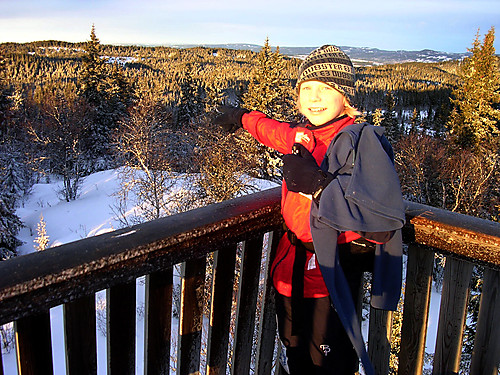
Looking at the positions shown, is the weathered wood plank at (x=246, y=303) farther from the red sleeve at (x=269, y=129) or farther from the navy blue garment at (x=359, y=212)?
the red sleeve at (x=269, y=129)

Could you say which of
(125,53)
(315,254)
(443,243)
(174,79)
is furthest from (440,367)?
(125,53)

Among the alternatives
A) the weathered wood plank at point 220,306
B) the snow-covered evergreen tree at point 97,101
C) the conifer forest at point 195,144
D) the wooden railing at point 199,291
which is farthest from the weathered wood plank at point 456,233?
the snow-covered evergreen tree at point 97,101

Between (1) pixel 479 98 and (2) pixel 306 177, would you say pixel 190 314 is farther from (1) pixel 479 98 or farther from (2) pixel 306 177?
(1) pixel 479 98

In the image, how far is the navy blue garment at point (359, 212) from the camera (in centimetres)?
147

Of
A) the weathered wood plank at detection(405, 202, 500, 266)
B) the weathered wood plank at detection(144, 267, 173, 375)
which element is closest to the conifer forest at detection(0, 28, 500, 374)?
the weathered wood plank at detection(405, 202, 500, 266)

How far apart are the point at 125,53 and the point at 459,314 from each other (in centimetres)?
14549

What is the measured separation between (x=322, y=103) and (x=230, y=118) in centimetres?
60

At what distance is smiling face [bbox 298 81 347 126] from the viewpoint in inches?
79.9

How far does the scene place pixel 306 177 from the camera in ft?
5.18

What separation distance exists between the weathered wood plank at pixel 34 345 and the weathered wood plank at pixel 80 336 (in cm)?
6

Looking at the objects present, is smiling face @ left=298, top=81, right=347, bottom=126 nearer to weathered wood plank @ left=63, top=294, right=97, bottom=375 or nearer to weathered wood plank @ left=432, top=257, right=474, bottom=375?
weathered wood plank @ left=432, top=257, right=474, bottom=375

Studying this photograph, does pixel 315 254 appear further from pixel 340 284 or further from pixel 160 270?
pixel 160 270

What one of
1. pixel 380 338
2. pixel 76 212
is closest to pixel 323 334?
pixel 380 338

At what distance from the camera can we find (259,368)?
201 centimetres
